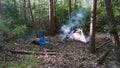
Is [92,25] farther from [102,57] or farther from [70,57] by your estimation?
[70,57]

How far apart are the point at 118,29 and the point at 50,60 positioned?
9.94 feet

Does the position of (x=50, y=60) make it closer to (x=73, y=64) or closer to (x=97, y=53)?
(x=73, y=64)

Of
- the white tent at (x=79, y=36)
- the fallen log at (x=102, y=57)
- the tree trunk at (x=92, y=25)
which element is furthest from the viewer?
the white tent at (x=79, y=36)

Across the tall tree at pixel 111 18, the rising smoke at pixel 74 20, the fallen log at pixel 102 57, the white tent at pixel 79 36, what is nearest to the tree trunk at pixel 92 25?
the fallen log at pixel 102 57

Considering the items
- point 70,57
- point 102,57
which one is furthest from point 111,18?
point 70,57

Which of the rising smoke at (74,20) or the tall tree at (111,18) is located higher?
the tall tree at (111,18)

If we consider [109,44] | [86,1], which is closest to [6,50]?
[109,44]

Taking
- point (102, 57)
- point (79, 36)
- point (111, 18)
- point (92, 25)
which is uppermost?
point (111, 18)

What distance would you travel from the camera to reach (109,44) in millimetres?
10875

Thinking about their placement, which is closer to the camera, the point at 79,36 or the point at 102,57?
the point at 102,57

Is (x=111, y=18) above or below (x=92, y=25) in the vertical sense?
above

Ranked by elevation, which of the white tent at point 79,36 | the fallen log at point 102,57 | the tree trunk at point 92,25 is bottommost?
the fallen log at point 102,57

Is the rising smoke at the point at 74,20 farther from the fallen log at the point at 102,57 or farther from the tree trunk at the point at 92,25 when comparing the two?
the fallen log at the point at 102,57

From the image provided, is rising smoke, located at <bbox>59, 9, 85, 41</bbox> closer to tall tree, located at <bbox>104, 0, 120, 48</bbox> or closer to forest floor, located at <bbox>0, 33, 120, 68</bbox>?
forest floor, located at <bbox>0, 33, 120, 68</bbox>
